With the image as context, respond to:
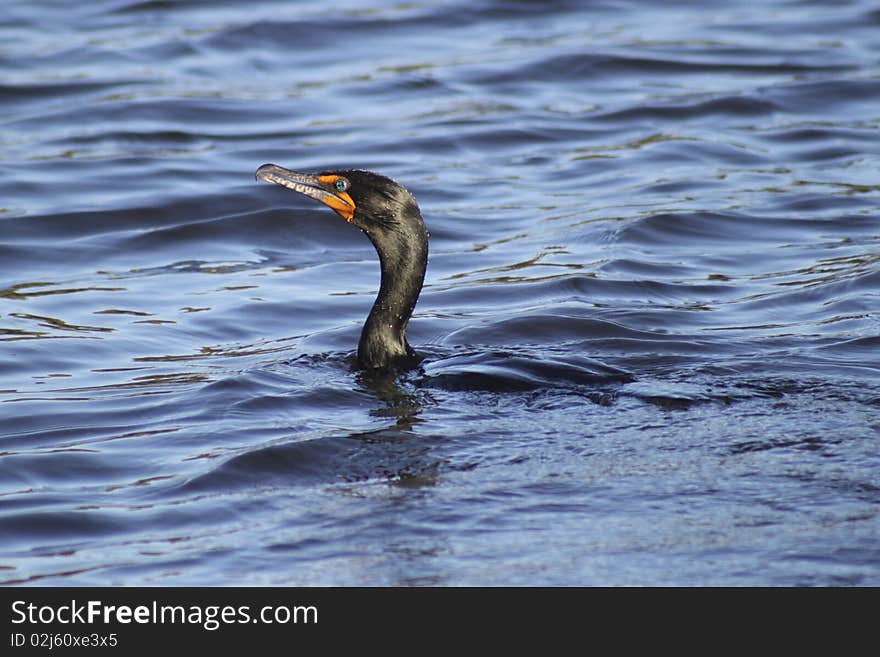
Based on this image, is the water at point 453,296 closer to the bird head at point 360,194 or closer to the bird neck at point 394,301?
the bird neck at point 394,301

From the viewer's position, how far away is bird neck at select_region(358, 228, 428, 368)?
7332mm

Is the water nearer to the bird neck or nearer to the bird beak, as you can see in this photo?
the bird neck

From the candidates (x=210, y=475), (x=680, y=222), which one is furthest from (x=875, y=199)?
(x=210, y=475)

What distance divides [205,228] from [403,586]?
21.5ft

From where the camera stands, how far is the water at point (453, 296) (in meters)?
5.13

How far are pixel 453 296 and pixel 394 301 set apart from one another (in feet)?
5.81

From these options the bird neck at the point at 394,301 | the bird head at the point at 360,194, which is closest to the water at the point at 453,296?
the bird neck at the point at 394,301

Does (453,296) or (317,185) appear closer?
(317,185)

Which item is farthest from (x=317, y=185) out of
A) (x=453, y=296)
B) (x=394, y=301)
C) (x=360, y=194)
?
(x=453, y=296)

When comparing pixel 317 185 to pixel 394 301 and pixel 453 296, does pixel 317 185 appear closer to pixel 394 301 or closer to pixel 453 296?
pixel 394 301

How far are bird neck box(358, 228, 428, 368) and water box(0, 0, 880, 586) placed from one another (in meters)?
0.20

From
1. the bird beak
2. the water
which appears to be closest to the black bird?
the bird beak

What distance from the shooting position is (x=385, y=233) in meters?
7.31
